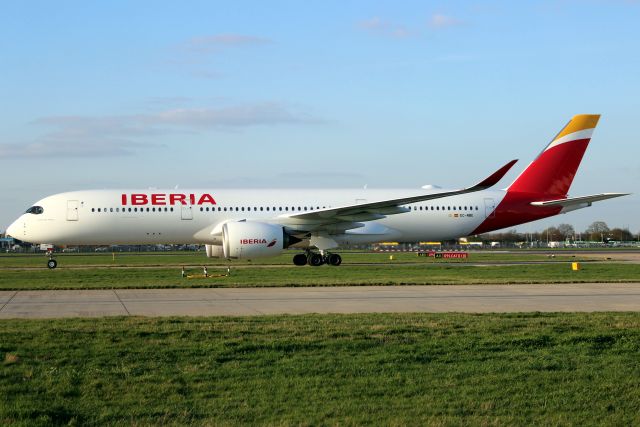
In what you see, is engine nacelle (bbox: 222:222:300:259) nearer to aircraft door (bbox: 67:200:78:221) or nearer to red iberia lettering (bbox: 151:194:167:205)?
red iberia lettering (bbox: 151:194:167:205)

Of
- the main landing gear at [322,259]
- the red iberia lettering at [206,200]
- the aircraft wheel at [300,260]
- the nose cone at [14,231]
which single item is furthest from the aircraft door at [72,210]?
the main landing gear at [322,259]

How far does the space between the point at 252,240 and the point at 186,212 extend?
15.5ft

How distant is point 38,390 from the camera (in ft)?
25.1

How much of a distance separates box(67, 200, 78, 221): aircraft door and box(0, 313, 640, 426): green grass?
22106 mm

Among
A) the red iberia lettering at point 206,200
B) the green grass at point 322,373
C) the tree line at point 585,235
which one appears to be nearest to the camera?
the green grass at point 322,373

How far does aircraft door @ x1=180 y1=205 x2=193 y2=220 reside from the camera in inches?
1332

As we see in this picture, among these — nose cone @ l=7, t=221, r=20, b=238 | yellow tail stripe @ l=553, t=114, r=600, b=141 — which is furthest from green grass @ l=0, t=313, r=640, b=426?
yellow tail stripe @ l=553, t=114, r=600, b=141

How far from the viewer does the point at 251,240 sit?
30.5m

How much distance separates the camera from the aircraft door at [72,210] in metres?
33.9

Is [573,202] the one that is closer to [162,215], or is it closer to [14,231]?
[162,215]

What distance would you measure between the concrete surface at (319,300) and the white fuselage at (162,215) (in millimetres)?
13023

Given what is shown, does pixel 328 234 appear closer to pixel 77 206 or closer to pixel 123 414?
pixel 77 206

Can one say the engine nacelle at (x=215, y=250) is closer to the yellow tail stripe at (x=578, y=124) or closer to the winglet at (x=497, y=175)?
the winglet at (x=497, y=175)

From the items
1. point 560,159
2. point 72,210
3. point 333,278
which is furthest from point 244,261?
point 560,159
